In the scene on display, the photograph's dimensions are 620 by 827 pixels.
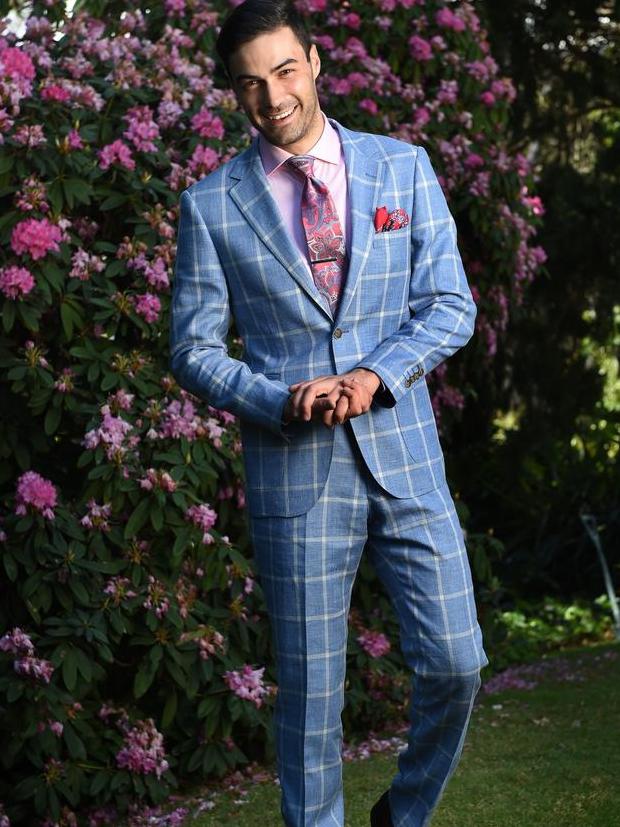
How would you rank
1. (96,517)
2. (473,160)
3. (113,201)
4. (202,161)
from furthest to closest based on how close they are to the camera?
(473,160) → (202,161) → (113,201) → (96,517)

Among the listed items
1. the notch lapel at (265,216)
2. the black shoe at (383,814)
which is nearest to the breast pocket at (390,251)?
the notch lapel at (265,216)

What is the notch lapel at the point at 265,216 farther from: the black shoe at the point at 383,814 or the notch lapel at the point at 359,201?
the black shoe at the point at 383,814

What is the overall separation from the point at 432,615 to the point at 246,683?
1.61 metres

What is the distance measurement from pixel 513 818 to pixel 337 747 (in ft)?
→ 3.52

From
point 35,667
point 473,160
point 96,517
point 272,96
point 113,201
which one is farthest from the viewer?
point 473,160

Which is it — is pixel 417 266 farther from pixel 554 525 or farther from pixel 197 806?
pixel 554 525

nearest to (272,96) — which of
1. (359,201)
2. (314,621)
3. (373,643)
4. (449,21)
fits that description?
(359,201)

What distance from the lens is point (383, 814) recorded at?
112 inches

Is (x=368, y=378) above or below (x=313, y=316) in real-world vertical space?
below

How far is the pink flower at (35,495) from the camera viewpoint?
3807mm

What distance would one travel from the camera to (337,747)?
2.75 meters

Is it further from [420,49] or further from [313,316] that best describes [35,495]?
[420,49]

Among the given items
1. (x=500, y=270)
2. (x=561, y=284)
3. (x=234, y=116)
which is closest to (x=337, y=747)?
(x=234, y=116)

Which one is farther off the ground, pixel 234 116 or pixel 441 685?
pixel 234 116
